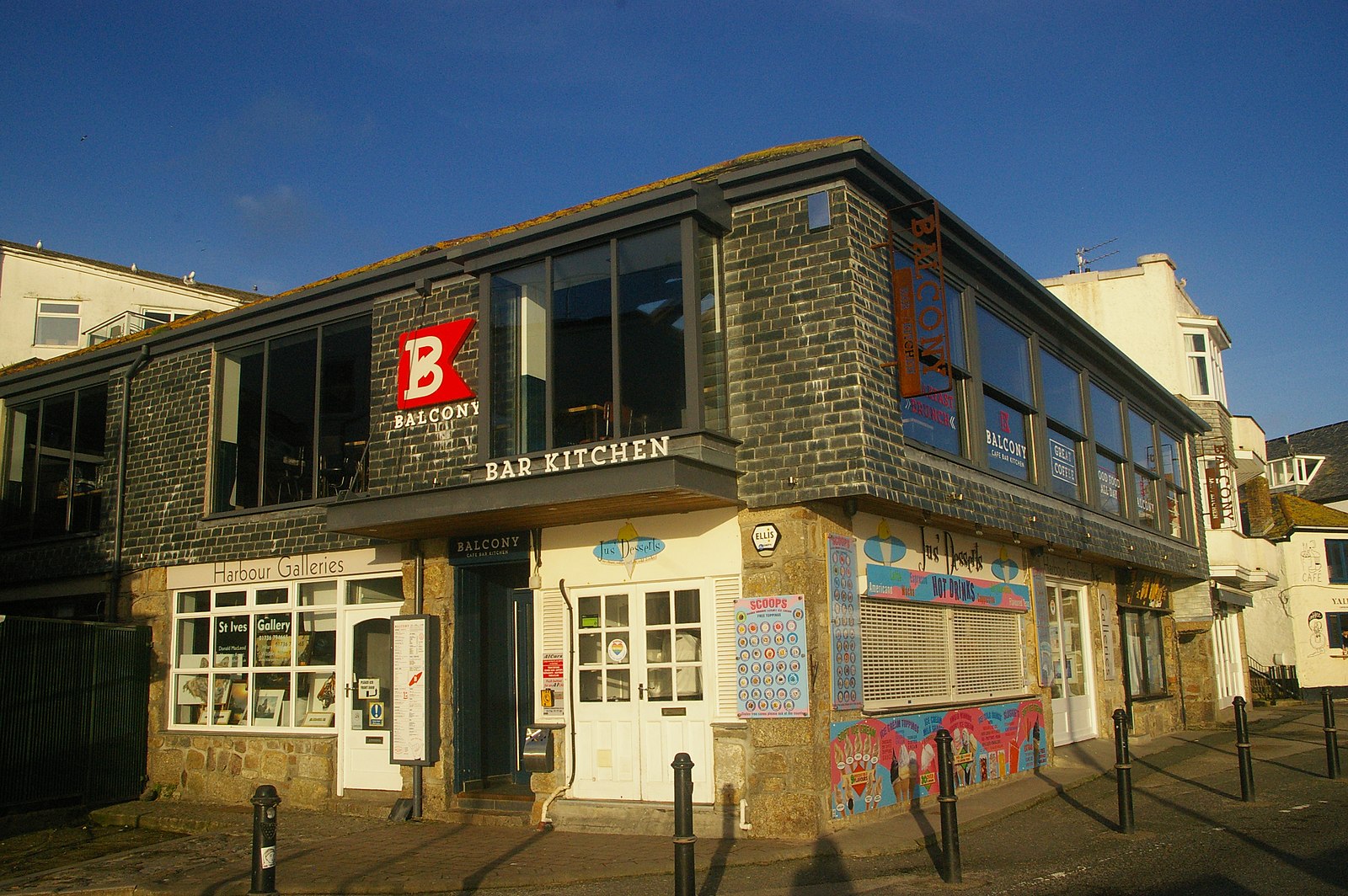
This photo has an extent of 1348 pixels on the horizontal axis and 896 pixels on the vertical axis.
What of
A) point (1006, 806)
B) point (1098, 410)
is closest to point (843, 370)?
point (1006, 806)

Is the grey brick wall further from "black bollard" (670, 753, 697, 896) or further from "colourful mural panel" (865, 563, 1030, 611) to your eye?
"black bollard" (670, 753, 697, 896)

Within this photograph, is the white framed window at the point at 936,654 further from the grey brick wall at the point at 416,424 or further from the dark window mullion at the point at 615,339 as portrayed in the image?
the grey brick wall at the point at 416,424

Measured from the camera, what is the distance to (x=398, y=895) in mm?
8617

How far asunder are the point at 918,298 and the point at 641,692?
5.01 metres

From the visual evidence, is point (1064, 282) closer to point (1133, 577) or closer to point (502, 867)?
point (1133, 577)

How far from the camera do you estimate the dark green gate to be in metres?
12.7

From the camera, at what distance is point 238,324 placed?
14.5 meters

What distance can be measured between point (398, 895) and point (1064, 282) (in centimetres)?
2474

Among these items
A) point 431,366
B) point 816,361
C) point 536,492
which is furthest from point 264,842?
point 431,366

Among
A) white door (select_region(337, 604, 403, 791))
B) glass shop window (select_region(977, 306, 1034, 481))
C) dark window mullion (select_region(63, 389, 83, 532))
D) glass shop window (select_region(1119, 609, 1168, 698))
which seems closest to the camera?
white door (select_region(337, 604, 403, 791))

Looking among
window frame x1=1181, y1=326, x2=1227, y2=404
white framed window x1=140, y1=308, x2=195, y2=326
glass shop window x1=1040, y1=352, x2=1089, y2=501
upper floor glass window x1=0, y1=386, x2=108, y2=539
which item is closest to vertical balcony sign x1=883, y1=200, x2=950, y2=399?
glass shop window x1=1040, y1=352, x2=1089, y2=501

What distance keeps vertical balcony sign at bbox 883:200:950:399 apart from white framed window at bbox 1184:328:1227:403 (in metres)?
17.3

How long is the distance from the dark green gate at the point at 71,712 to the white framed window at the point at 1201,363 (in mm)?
23432

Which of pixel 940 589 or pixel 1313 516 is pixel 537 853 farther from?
pixel 1313 516
